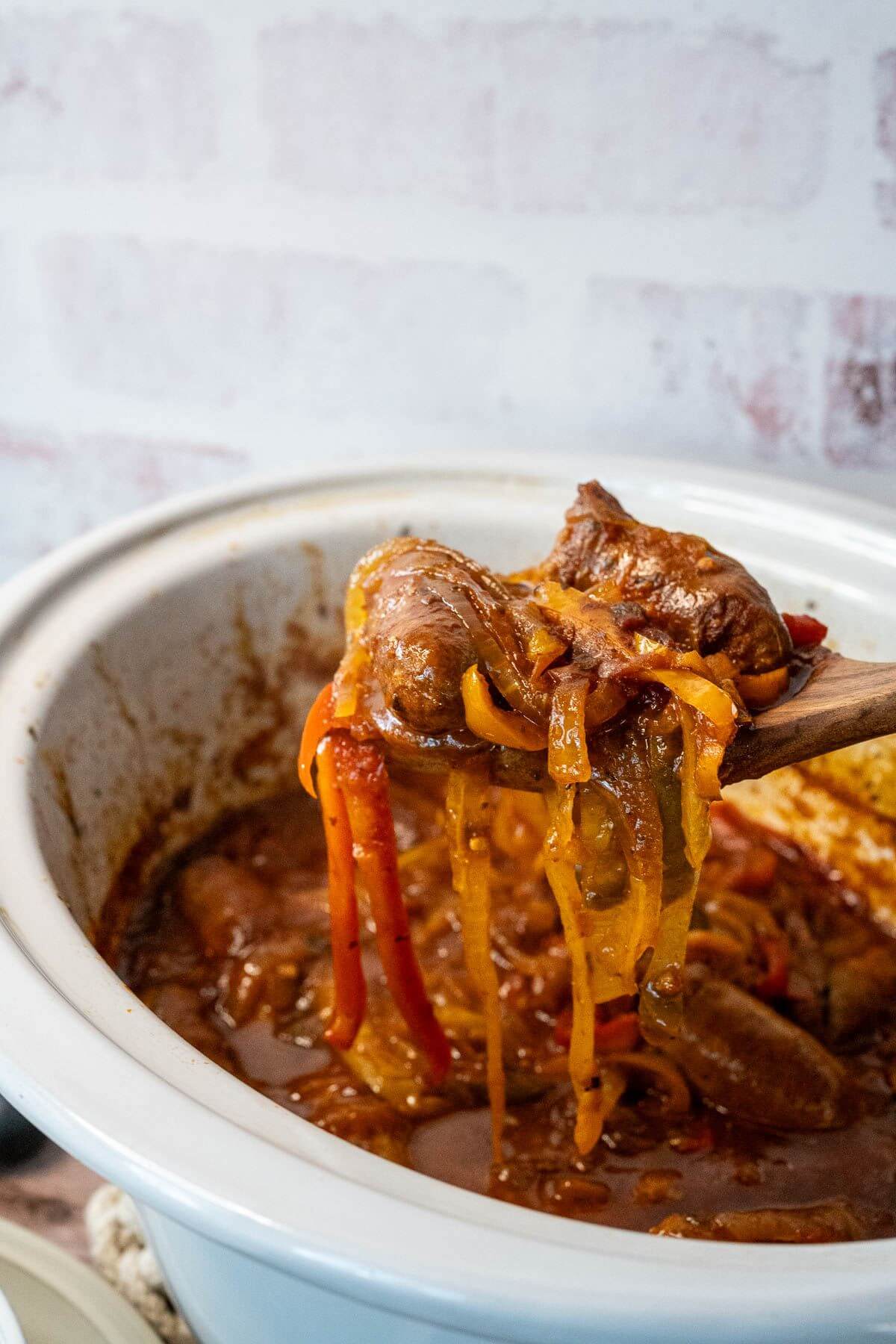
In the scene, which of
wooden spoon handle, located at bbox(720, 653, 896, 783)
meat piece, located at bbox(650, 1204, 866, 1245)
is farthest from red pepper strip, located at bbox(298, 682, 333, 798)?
meat piece, located at bbox(650, 1204, 866, 1245)

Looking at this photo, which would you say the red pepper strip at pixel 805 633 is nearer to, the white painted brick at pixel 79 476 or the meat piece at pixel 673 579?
the meat piece at pixel 673 579

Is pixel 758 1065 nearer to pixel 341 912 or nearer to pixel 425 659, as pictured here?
pixel 341 912

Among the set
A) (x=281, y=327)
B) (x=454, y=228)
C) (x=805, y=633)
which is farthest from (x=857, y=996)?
(x=281, y=327)

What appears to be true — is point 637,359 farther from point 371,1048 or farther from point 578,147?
point 371,1048

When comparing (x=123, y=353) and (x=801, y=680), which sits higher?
(x=123, y=353)

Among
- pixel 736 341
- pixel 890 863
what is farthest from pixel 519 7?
pixel 890 863

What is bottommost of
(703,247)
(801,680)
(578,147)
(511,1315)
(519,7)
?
(511,1315)

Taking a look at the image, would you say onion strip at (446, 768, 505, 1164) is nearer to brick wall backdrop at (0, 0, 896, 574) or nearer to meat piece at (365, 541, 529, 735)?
meat piece at (365, 541, 529, 735)
